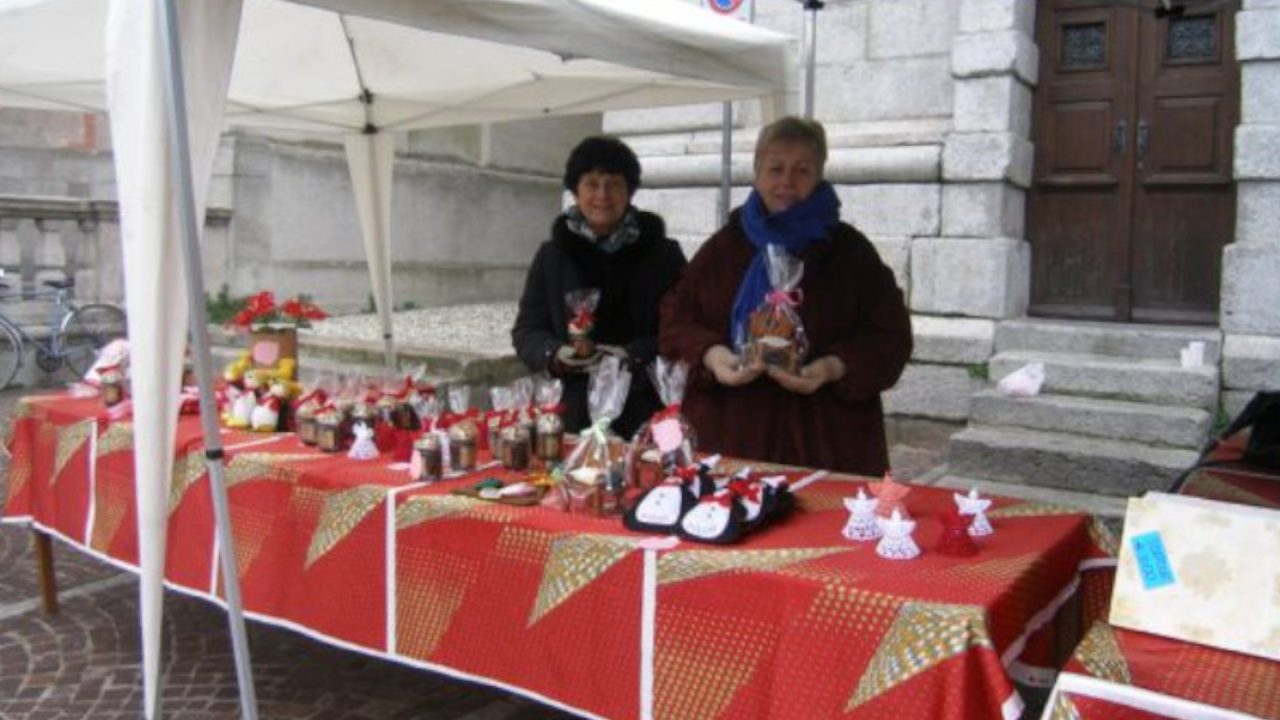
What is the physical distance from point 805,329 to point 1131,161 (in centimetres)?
414

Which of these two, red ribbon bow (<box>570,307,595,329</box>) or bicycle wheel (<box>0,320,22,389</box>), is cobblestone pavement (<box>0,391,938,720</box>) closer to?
red ribbon bow (<box>570,307,595,329</box>)

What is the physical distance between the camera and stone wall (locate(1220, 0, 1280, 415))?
19.1 ft

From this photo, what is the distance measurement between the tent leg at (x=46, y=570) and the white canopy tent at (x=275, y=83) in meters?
1.75

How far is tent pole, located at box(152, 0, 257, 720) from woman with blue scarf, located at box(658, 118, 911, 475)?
142 centimetres

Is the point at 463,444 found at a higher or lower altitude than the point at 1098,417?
higher

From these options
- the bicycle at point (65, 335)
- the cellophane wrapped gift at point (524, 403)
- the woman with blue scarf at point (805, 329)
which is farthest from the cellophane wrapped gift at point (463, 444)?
the bicycle at point (65, 335)

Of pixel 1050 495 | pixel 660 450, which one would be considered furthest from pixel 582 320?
pixel 1050 495

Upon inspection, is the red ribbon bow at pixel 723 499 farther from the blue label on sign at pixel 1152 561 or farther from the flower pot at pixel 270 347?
the flower pot at pixel 270 347

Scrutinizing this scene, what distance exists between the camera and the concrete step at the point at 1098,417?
5578 mm

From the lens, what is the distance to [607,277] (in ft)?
12.9

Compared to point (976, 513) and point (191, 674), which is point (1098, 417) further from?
point (191, 674)

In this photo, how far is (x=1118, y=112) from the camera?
21.4 ft

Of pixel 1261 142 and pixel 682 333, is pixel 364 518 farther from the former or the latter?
pixel 1261 142

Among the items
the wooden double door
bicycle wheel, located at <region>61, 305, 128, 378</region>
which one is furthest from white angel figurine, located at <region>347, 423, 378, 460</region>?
bicycle wheel, located at <region>61, 305, 128, 378</region>
